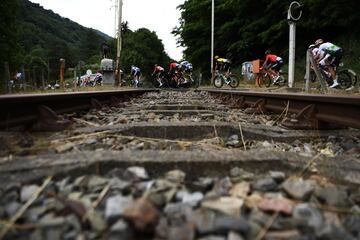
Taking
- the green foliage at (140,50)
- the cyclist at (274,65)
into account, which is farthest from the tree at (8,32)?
the cyclist at (274,65)

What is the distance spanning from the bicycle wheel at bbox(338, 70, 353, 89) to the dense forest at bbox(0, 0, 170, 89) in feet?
30.8

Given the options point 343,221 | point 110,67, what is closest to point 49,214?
point 343,221

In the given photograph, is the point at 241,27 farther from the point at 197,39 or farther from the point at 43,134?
the point at 43,134

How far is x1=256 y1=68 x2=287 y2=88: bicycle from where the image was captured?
15453mm

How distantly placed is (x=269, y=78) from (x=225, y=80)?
2.87 metres

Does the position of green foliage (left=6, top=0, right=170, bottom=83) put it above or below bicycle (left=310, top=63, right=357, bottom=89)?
above

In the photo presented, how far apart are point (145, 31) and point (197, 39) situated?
4993 centimetres

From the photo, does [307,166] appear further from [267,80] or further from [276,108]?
[267,80]

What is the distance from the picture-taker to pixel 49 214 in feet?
4.67

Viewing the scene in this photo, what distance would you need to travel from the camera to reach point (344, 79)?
1096 centimetres

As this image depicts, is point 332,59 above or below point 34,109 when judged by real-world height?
above

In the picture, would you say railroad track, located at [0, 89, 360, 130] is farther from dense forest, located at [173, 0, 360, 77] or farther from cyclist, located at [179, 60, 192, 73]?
cyclist, located at [179, 60, 192, 73]

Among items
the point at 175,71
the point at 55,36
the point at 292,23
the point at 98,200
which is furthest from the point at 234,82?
the point at 55,36

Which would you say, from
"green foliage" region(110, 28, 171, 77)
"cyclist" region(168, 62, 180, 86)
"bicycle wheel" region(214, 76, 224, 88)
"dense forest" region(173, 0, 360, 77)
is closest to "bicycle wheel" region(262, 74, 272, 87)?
"bicycle wheel" region(214, 76, 224, 88)
